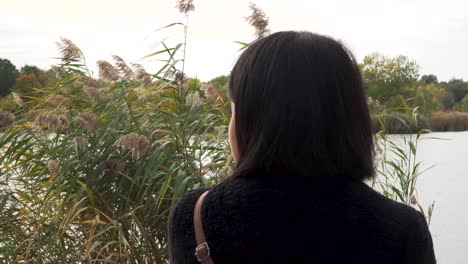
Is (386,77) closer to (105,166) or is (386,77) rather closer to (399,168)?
(399,168)

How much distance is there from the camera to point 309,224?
90 centimetres

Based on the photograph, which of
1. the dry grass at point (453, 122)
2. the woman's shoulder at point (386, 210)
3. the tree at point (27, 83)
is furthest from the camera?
the dry grass at point (453, 122)

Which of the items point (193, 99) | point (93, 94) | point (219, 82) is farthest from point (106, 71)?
point (219, 82)

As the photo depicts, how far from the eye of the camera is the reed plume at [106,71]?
102 inches

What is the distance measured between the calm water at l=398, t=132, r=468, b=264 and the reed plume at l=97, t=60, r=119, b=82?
2319 mm

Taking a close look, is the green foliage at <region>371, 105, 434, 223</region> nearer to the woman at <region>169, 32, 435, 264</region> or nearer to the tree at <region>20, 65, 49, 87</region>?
the tree at <region>20, 65, 49, 87</region>

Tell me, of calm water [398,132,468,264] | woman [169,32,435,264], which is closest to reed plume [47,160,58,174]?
woman [169,32,435,264]

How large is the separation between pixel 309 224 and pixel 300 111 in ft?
0.52

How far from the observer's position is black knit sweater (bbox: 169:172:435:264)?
35.1 inches

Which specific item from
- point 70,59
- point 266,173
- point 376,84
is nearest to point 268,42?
point 266,173

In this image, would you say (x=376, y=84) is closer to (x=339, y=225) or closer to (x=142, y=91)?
(x=142, y=91)

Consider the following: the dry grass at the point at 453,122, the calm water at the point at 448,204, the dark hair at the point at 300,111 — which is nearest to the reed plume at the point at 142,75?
the dark hair at the point at 300,111

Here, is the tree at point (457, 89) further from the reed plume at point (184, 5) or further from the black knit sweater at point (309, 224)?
the black knit sweater at point (309, 224)

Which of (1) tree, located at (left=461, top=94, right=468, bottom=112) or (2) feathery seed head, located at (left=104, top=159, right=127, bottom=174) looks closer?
(2) feathery seed head, located at (left=104, top=159, right=127, bottom=174)
